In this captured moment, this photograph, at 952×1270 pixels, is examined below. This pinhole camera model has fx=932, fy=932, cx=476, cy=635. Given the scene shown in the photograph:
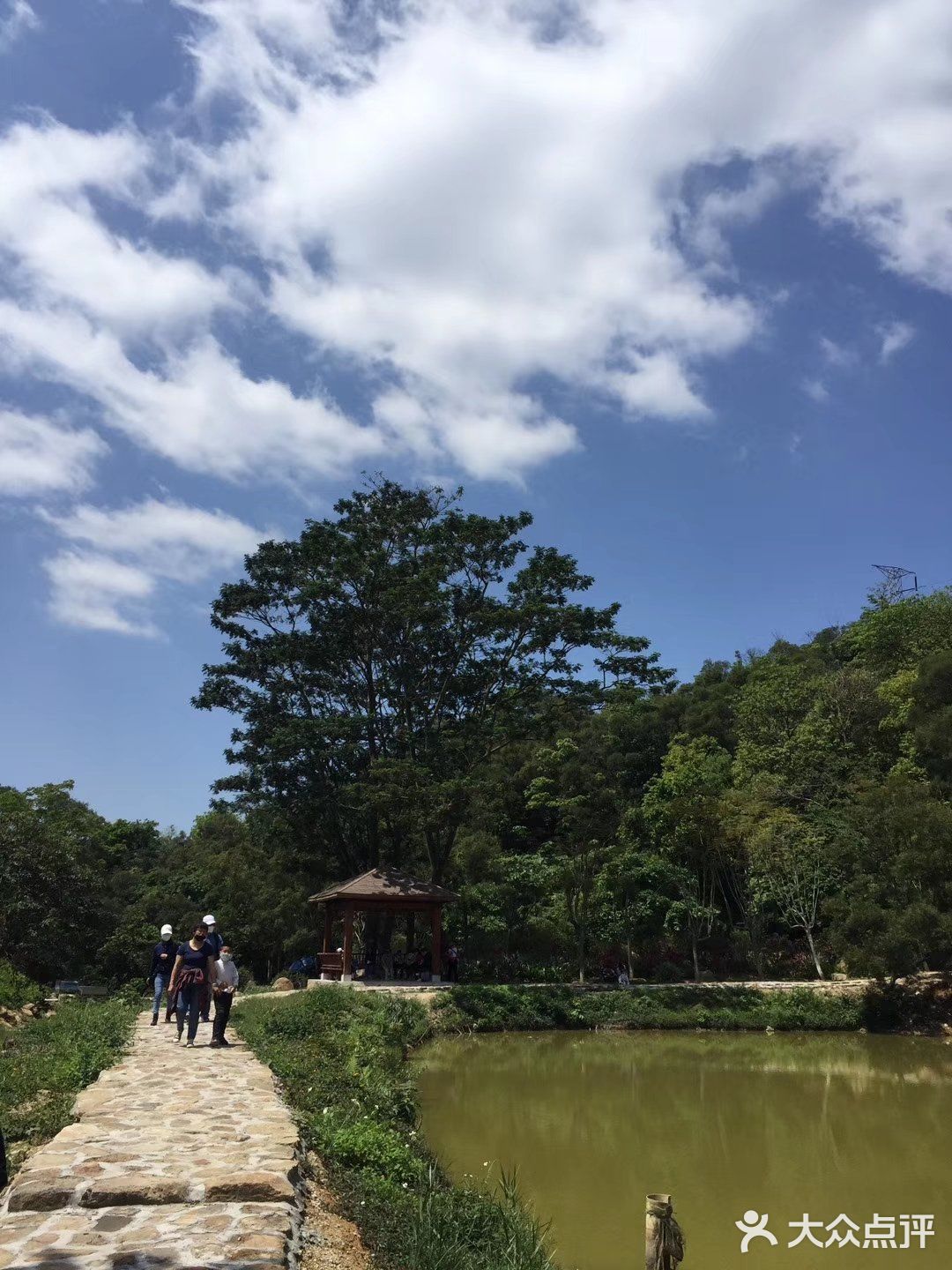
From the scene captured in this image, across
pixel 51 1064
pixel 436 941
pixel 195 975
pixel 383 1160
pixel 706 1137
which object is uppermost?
pixel 436 941

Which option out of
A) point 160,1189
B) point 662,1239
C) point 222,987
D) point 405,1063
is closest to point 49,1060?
point 222,987

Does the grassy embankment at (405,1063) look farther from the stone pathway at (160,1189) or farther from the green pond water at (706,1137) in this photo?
the green pond water at (706,1137)

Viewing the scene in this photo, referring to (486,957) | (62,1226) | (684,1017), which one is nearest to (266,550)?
(486,957)

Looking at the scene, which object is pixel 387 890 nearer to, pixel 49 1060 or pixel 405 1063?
pixel 405 1063

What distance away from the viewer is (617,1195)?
27.0 feet

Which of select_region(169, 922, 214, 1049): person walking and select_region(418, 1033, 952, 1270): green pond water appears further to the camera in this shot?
select_region(169, 922, 214, 1049): person walking

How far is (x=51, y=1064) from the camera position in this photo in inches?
362

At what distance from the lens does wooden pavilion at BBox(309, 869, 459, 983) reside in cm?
2080

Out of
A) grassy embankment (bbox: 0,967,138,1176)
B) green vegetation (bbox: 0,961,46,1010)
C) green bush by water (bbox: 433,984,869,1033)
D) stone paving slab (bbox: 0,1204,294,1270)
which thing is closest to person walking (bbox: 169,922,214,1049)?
grassy embankment (bbox: 0,967,138,1176)

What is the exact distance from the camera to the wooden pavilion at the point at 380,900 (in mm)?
20797

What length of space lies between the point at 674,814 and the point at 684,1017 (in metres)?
7.52

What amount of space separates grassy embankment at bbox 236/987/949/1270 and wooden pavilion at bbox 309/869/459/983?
241 cm

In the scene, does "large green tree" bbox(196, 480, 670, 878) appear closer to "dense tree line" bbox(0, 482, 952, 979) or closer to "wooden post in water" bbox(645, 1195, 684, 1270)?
"dense tree line" bbox(0, 482, 952, 979)

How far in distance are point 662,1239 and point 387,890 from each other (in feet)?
53.3
